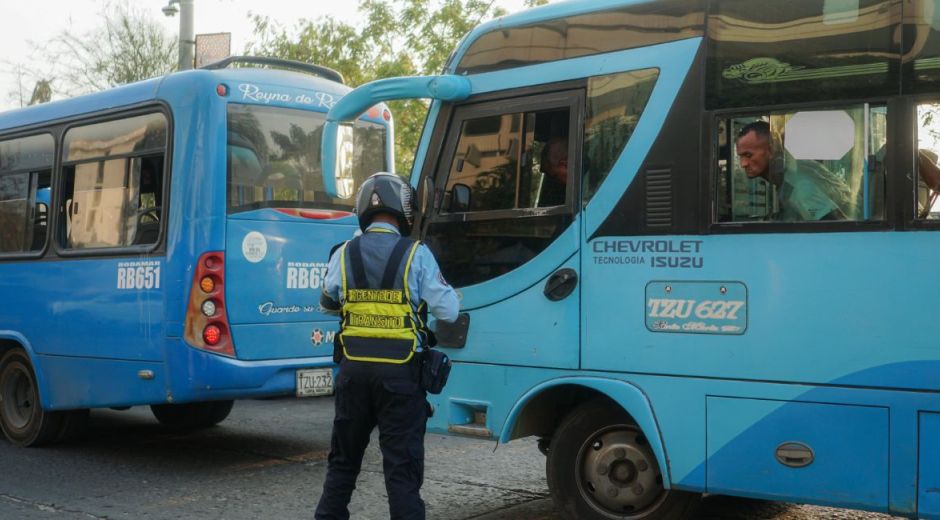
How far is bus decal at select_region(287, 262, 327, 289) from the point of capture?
7.70 meters

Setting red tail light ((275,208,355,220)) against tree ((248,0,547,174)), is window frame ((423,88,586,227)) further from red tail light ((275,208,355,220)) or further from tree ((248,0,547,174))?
tree ((248,0,547,174))

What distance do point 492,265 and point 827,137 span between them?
1785mm

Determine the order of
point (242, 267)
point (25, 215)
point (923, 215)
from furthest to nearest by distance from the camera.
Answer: point (25, 215)
point (242, 267)
point (923, 215)

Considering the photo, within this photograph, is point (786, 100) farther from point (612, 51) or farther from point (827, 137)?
point (612, 51)

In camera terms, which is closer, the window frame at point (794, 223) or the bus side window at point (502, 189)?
the window frame at point (794, 223)

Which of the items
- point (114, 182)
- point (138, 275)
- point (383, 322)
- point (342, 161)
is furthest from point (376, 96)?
point (114, 182)

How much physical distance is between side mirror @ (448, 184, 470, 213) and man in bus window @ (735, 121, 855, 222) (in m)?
1.47

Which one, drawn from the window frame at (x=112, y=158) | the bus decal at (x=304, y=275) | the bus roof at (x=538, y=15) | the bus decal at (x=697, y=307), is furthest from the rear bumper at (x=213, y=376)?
the bus decal at (x=697, y=307)

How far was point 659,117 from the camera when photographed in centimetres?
491

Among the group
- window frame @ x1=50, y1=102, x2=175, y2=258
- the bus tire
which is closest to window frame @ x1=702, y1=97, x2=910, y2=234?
the bus tire

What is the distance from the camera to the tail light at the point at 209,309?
7207 millimetres

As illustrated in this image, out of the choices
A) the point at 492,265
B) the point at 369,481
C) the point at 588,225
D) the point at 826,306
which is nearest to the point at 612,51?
the point at 588,225

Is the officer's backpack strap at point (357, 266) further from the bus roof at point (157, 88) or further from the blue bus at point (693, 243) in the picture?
the bus roof at point (157, 88)

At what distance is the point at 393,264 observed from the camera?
15.4 feet
